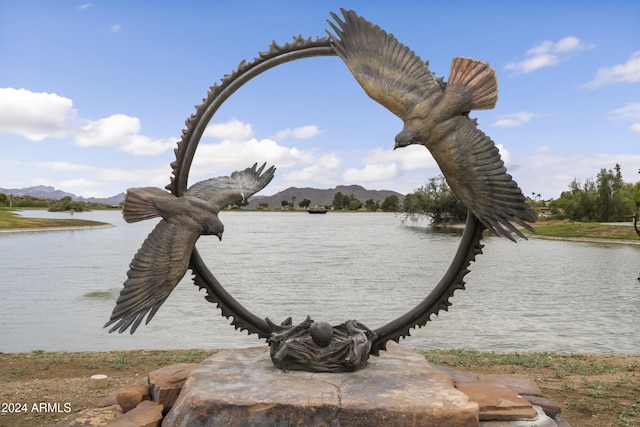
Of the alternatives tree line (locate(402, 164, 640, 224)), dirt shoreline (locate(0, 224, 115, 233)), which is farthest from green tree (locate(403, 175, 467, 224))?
dirt shoreline (locate(0, 224, 115, 233))

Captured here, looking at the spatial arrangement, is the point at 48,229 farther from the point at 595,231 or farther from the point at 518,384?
the point at 518,384

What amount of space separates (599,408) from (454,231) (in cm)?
3729

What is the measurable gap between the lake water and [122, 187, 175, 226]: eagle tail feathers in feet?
21.1

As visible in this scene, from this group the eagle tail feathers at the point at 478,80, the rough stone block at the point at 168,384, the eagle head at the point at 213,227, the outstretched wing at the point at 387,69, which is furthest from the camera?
the rough stone block at the point at 168,384

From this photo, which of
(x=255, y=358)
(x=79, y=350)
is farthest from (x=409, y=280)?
(x=255, y=358)

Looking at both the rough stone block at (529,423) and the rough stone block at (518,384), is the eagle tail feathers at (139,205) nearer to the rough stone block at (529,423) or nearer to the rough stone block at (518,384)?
the rough stone block at (529,423)

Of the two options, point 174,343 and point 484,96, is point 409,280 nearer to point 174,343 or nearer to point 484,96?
point 174,343

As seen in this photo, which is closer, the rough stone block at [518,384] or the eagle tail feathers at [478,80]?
the eagle tail feathers at [478,80]

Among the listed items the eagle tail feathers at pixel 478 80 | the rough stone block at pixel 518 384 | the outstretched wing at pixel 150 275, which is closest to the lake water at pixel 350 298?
the rough stone block at pixel 518 384

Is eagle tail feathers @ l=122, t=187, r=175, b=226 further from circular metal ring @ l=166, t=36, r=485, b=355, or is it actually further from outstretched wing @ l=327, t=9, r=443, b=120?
outstretched wing @ l=327, t=9, r=443, b=120

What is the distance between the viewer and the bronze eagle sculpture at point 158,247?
5.55 m

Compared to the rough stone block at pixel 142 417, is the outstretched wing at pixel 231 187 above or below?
above

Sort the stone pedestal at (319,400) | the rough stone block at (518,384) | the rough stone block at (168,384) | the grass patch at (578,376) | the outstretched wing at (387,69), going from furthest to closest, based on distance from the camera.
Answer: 1. the grass patch at (578,376)
2. the rough stone block at (518,384)
3. the rough stone block at (168,384)
4. the outstretched wing at (387,69)
5. the stone pedestal at (319,400)

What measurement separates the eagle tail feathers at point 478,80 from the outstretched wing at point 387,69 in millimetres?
230
